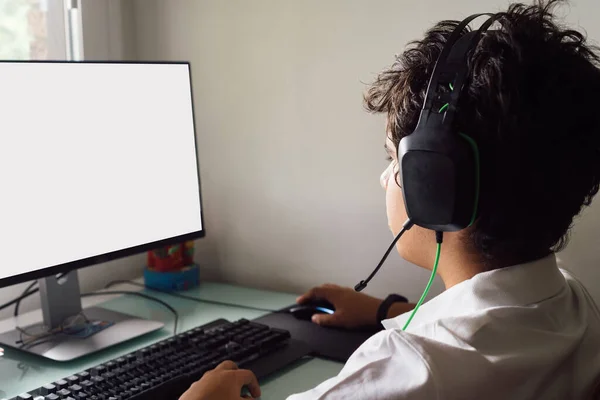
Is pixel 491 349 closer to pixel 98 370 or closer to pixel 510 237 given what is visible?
pixel 510 237

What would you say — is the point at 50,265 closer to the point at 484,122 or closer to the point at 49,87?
the point at 49,87

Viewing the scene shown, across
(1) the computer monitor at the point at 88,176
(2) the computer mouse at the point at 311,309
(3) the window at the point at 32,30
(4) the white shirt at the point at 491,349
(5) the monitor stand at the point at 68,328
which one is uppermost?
(3) the window at the point at 32,30

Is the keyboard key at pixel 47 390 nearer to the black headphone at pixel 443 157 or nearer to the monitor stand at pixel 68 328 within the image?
the monitor stand at pixel 68 328

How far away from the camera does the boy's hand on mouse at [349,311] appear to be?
126 centimetres

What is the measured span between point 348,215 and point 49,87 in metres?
0.66

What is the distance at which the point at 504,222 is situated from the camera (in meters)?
0.80

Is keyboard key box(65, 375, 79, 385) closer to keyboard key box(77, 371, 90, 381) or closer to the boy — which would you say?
keyboard key box(77, 371, 90, 381)

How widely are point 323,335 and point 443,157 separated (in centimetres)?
58

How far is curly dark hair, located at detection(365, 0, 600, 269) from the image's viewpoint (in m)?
0.76

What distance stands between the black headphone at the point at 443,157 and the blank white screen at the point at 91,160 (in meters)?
0.61

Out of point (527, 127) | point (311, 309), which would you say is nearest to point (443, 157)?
point (527, 127)

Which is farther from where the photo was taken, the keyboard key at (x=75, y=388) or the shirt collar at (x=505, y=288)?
the keyboard key at (x=75, y=388)

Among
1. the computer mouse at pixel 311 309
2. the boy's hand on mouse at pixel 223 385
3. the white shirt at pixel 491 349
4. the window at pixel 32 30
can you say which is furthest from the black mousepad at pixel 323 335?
the window at pixel 32 30

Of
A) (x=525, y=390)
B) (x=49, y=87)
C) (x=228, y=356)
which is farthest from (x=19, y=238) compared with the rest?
(x=525, y=390)
